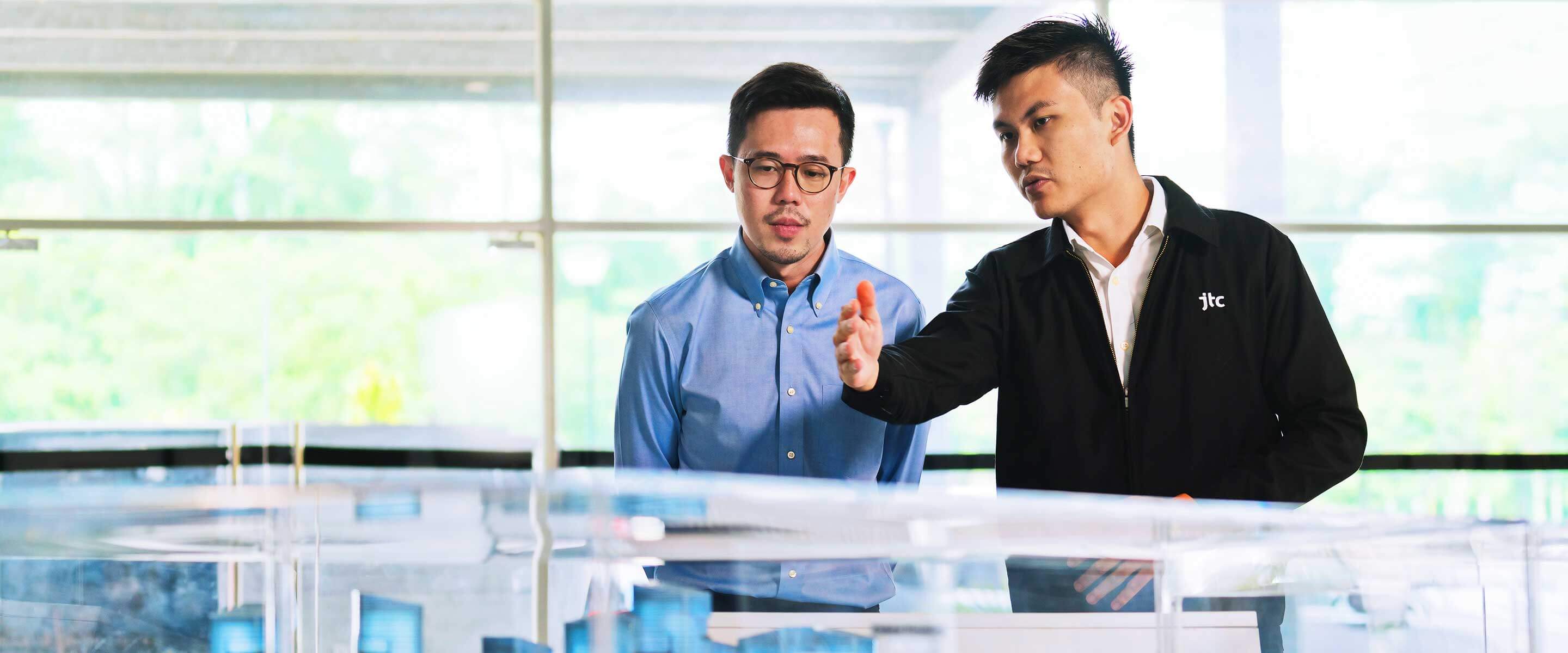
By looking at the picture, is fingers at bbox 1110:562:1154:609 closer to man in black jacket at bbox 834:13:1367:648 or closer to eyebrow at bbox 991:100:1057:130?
man in black jacket at bbox 834:13:1367:648

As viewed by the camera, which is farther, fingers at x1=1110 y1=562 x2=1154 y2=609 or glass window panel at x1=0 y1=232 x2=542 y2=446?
glass window panel at x1=0 y1=232 x2=542 y2=446

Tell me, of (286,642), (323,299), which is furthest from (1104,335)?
(323,299)

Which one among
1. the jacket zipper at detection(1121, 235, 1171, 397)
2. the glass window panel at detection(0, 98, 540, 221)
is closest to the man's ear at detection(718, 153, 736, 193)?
the jacket zipper at detection(1121, 235, 1171, 397)

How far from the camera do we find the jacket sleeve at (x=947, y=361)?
1.42 metres

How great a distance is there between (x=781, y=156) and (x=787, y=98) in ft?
0.31

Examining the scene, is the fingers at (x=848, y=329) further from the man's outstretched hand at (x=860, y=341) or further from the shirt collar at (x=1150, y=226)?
the shirt collar at (x=1150, y=226)

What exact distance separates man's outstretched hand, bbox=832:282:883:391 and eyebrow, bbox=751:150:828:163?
0.93 ft

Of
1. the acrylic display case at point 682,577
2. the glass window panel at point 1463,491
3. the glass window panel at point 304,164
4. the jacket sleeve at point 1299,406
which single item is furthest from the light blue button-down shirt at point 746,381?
the glass window panel at point 1463,491

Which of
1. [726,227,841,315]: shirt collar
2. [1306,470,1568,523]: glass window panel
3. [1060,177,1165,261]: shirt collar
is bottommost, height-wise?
[1306,470,1568,523]: glass window panel

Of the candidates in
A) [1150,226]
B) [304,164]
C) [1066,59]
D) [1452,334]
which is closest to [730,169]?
[1066,59]

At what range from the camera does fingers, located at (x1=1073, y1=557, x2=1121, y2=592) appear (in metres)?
0.92

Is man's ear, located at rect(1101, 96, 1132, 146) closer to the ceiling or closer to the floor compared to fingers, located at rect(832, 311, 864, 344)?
closer to the ceiling

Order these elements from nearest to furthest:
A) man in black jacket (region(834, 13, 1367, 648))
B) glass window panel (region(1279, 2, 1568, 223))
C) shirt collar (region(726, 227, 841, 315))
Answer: man in black jacket (region(834, 13, 1367, 648)), shirt collar (region(726, 227, 841, 315)), glass window panel (region(1279, 2, 1568, 223))

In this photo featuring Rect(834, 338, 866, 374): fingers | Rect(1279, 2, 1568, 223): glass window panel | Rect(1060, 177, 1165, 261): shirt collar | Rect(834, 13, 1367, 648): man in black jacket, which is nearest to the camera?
Rect(834, 338, 866, 374): fingers
